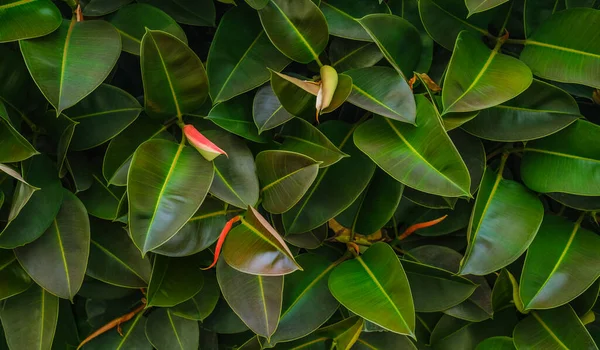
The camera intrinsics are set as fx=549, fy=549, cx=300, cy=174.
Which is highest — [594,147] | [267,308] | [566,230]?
[594,147]

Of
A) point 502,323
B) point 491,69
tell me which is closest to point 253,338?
point 502,323

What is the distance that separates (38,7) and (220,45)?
22 centimetres

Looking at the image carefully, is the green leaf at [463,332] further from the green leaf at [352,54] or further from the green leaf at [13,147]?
the green leaf at [13,147]

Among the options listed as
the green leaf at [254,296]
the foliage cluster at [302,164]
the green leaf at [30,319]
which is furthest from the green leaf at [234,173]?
the green leaf at [30,319]

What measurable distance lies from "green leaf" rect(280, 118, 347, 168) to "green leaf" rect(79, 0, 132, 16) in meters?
0.27

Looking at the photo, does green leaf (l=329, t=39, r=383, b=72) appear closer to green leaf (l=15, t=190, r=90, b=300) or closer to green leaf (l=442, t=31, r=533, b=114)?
green leaf (l=442, t=31, r=533, b=114)

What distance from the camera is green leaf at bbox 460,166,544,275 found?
659mm

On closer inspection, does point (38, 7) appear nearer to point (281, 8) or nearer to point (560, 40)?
point (281, 8)

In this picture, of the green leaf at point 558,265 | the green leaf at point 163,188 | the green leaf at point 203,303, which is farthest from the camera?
the green leaf at point 203,303

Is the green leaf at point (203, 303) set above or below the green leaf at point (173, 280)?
below

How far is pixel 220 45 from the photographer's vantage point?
70 cm

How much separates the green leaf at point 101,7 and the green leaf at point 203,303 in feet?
1.27

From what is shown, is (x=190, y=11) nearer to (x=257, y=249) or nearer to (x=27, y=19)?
(x=27, y=19)

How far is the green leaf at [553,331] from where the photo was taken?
73cm
